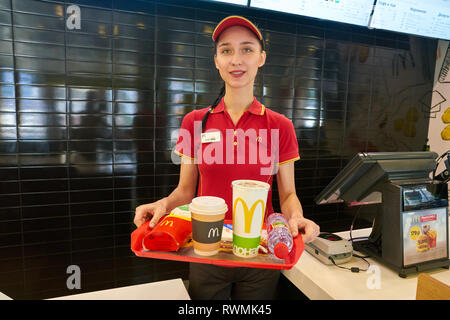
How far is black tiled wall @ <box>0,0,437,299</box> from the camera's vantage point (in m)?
2.14

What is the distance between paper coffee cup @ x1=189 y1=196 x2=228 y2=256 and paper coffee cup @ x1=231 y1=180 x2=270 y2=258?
0.18ft

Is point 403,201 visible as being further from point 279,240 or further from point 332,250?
point 279,240

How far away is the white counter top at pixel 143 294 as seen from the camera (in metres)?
1.09

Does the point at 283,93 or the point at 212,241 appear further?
the point at 283,93

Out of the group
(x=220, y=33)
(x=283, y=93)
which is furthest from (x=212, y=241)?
(x=283, y=93)

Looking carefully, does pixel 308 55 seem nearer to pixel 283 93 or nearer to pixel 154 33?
pixel 283 93

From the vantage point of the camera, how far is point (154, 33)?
94.0 inches

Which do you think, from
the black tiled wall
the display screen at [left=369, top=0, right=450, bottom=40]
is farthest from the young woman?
the display screen at [left=369, top=0, right=450, bottom=40]

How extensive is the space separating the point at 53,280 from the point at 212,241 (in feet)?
6.94

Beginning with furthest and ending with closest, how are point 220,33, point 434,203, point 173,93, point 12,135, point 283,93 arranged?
point 283,93, point 173,93, point 12,135, point 434,203, point 220,33

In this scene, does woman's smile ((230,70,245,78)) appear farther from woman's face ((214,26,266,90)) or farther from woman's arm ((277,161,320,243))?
woman's arm ((277,161,320,243))

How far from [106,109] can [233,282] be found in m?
1.75

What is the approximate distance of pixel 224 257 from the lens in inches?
34.9

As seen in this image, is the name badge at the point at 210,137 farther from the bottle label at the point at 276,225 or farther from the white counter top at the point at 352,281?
the white counter top at the point at 352,281
